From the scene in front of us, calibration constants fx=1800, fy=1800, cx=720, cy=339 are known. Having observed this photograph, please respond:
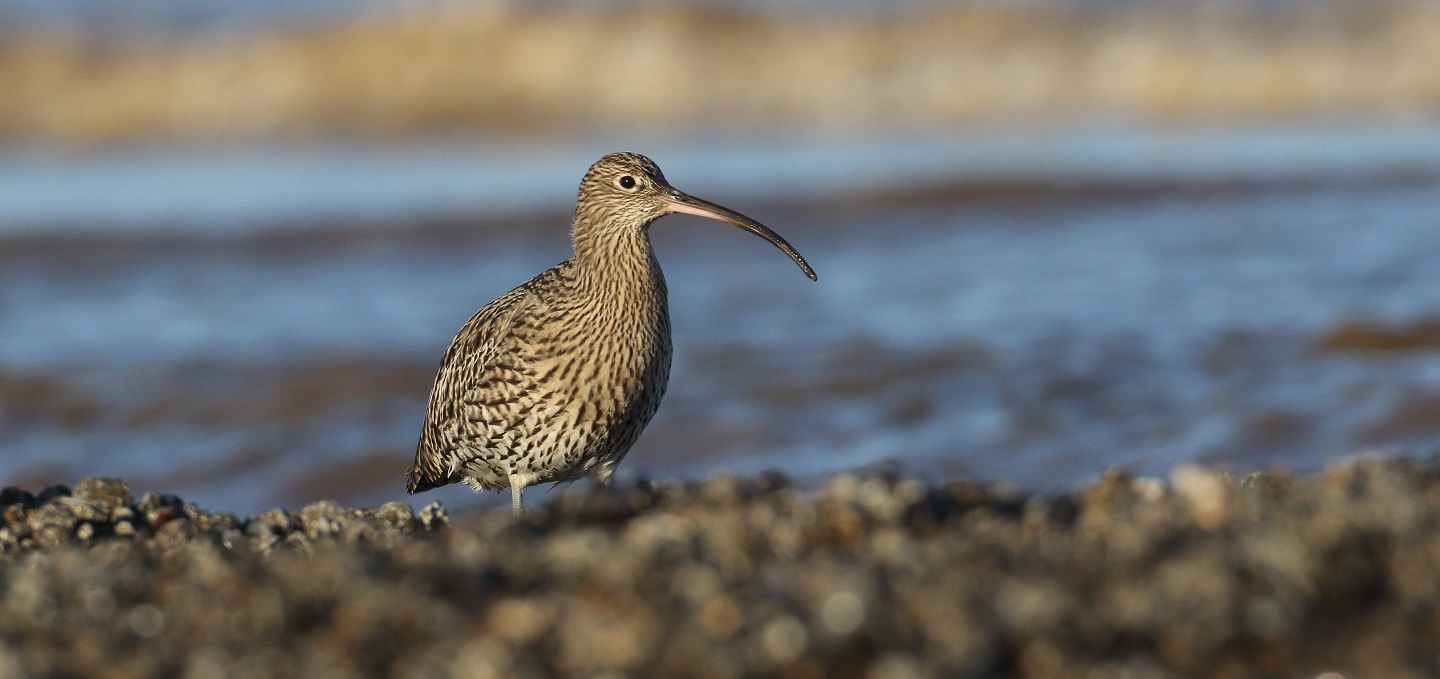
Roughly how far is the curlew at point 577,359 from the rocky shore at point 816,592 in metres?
1.51

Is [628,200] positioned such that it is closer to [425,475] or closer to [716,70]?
[425,475]

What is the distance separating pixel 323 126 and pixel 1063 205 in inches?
451

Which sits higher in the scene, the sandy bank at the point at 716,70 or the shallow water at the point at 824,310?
the sandy bank at the point at 716,70

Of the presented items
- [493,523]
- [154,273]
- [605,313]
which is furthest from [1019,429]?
[154,273]

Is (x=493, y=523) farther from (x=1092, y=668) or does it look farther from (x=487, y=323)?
(x=487, y=323)

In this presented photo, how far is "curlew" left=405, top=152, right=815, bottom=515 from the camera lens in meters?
5.74

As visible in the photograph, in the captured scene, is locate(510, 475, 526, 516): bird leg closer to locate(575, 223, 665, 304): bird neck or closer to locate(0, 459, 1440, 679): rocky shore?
locate(575, 223, 665, 304): bird neck

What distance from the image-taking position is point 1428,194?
1295 cm

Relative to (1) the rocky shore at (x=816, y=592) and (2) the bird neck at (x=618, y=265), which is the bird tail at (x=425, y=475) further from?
(1) the rocky shore at (x=816, y=592)

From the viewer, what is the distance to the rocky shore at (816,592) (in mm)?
3232

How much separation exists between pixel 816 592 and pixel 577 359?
2522mm

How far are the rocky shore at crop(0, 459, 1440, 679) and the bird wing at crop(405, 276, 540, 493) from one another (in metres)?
1.71

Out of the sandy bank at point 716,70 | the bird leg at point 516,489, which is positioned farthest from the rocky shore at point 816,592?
the sandy bank at point 716,70

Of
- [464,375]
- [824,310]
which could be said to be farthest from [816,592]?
[824,310]
